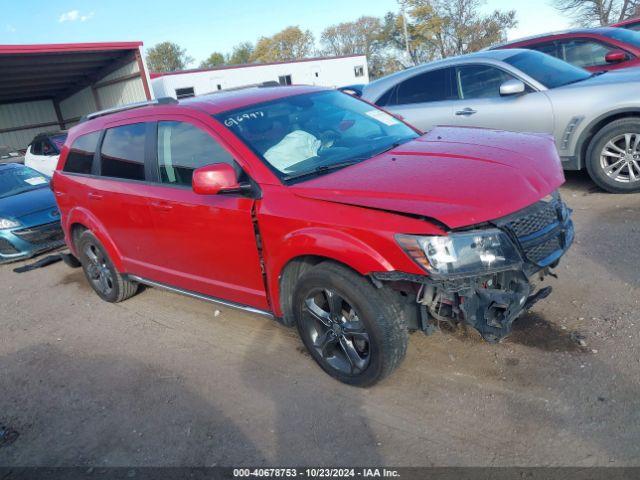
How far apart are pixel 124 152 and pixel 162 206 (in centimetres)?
82

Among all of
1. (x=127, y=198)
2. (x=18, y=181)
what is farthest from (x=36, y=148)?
(x=127, y=198)

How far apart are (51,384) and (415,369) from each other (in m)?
2.74

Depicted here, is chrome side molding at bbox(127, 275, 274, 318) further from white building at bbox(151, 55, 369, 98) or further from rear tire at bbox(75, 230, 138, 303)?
white building at bbox(151, 55, 369, 98)

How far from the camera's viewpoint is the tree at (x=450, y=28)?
4994cm

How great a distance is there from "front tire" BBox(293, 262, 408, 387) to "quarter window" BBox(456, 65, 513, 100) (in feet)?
14.4

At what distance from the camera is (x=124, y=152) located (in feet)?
14.4

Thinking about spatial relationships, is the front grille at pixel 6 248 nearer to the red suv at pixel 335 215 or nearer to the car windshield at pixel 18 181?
the car windshield at pixel 18 181

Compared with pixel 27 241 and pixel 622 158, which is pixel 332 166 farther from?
pixel 27 241

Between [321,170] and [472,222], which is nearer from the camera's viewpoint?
[472,222]

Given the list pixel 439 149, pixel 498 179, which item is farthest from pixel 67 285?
pixel 498 179

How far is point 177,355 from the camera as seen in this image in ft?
13.3

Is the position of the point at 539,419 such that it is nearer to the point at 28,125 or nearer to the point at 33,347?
the point at 33,347

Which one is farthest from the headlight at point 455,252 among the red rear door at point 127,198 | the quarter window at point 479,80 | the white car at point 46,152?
the white car at point 46,152

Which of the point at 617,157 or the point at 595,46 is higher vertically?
the point at 595,46
